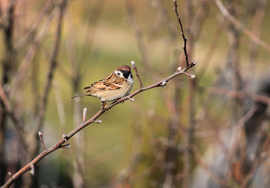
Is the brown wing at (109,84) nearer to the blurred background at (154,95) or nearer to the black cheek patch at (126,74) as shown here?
the black cheek patch at (126,74)

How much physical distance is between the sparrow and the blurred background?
36cm

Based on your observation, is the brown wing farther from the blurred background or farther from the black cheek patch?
the blurred background

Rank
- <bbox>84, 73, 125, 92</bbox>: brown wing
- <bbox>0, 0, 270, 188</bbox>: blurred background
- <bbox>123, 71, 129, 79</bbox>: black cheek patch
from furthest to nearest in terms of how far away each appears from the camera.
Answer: <bbox>0, 0, 270, 188</bbox>: blurred background < <bbox>84, 73, 125, 92</bbox>: brown wing < <bbox>123, 71, 129, 79</bbox>: black cheek patch

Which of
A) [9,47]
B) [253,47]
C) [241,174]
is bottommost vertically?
[241,174]

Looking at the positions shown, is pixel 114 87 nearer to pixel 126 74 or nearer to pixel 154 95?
pixel 126 74

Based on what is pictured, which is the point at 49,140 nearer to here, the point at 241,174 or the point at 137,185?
the point at 137,185

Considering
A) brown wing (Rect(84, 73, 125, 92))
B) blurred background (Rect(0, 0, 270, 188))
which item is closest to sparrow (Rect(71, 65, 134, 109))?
brown wing (Rect(84, 73, 125, 92))

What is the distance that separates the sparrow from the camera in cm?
187

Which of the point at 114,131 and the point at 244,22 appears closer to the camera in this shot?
the point at 244,22

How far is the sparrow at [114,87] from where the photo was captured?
1.87 metres

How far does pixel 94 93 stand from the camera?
1.98 metres

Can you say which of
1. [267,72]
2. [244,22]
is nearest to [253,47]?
[244,22]

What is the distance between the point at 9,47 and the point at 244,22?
8.48 ft

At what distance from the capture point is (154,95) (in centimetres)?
534
